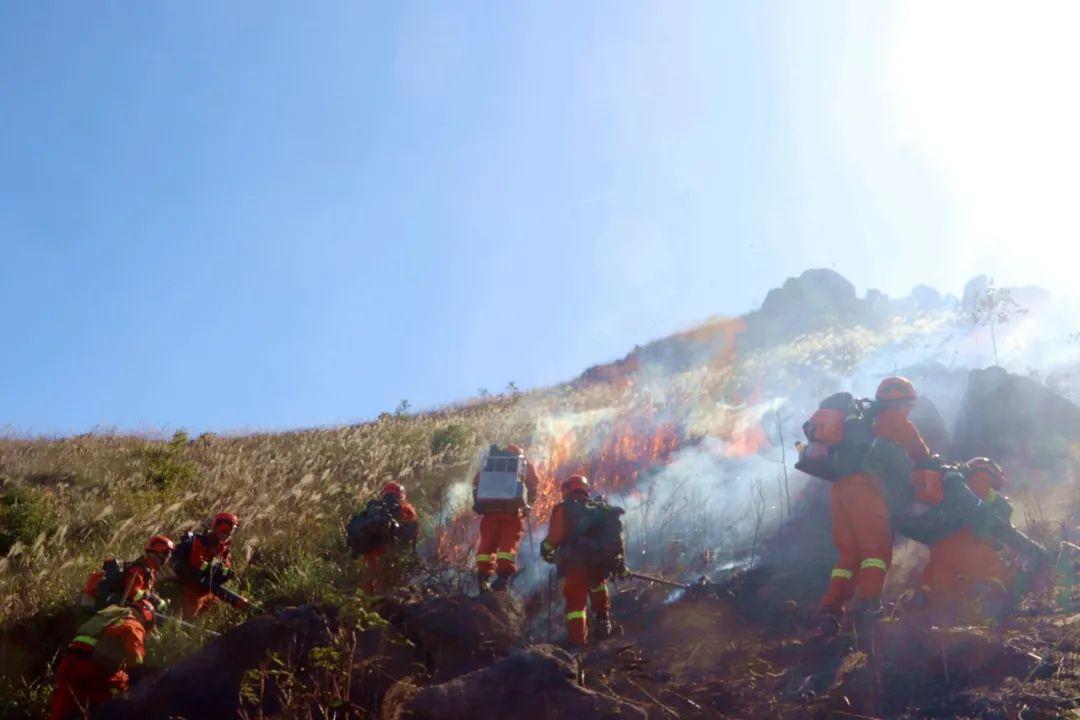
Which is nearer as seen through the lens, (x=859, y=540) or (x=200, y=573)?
(x=859, y=540)

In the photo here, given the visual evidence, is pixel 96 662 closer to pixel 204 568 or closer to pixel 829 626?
pixel 204 568

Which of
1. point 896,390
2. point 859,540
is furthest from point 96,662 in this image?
point 896,390

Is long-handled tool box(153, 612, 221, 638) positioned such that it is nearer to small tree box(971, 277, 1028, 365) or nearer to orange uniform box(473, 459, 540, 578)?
orange uniform box(473, 459, 540, 578)

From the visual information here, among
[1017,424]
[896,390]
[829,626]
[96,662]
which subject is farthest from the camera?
[1017,424]

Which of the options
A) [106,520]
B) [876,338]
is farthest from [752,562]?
[876,338]

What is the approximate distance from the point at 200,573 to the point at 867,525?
6341 mm

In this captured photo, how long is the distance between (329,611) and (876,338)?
24005mm

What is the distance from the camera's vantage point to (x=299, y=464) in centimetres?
1234

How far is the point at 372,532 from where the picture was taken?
7.99 metres

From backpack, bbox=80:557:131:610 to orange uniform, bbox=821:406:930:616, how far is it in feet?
19.8

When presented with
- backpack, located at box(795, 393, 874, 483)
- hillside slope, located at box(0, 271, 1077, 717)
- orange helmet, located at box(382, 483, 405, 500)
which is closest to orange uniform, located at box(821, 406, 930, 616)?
backpack, located at box(795, 393, 874, 483)

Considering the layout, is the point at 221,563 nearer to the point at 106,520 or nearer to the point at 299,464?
the point at 106,520

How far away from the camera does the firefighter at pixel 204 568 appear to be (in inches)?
320

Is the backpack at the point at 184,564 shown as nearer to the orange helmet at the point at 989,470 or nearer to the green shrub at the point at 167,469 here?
the green shrub at the point at 167,469
